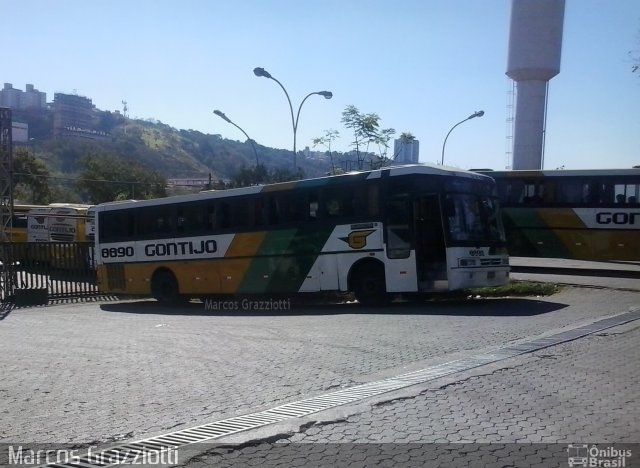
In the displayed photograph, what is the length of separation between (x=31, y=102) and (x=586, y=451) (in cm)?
18314

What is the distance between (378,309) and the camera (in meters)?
16.1

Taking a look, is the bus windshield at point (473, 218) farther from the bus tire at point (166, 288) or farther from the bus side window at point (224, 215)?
the bus tire at point (166, 288)

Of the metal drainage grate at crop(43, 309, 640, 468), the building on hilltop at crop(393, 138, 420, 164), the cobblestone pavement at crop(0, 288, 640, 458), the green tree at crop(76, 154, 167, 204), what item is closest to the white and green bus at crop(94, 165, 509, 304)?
the cobblestone pavement at crop(0, 288, 640, 458)

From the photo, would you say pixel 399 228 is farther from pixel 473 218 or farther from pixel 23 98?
pixel 23 98

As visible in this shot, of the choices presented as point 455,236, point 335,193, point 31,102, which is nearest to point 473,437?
point 455,236

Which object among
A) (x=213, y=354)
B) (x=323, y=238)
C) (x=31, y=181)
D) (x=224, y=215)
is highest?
(x=31, y=181)

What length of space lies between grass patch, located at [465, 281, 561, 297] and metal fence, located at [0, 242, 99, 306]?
13523 millimetres

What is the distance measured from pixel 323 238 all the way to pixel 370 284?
1816mm

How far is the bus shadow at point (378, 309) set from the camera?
14602 millimetres

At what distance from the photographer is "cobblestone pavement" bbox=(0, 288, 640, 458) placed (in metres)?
6.88

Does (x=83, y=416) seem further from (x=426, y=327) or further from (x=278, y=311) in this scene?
(x=278, y=311)

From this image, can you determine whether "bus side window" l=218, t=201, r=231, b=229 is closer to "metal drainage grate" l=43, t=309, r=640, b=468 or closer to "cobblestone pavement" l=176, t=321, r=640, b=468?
"metal drainage grate" l=43, t=309, r=640, b=468

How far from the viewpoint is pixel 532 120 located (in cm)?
5609

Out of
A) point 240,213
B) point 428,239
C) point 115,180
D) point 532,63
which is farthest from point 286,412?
point 115,180
